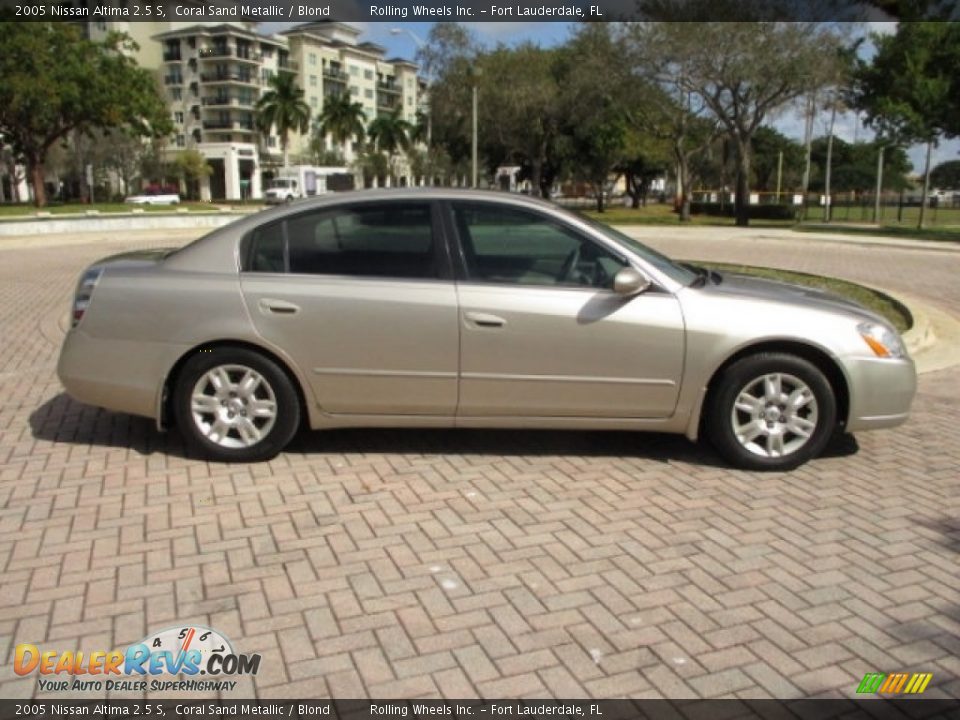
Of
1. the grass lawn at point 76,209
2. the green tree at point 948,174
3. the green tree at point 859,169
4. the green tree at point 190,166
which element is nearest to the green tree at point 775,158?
the green tree at point 859,169

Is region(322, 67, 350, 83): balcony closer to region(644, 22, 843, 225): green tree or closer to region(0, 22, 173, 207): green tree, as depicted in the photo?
region(0, 22, 173, 207): green tree

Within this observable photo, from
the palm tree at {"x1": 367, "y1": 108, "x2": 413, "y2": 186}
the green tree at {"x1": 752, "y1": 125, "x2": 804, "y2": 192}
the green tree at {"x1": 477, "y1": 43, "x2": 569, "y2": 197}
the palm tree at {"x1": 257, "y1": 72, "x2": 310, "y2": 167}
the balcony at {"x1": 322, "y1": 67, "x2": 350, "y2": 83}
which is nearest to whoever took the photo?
the green tree at {"x1": 477, "y1": 43, "x2": 569, "y2": 197}

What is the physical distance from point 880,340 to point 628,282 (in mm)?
1582

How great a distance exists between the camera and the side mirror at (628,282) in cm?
466

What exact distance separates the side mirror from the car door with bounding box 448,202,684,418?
0.27 feet

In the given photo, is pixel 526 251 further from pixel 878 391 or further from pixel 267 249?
pixel 878 391

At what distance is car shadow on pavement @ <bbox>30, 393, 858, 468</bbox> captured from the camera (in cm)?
525

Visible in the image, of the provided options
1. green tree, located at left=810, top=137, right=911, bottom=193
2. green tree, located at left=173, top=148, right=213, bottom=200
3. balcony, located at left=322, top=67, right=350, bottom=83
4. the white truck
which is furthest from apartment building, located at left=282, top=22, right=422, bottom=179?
green tree, located at left=810, top=137, right=911, bottom=193

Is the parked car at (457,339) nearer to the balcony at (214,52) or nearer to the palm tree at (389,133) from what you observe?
the palm tree at (389,133)

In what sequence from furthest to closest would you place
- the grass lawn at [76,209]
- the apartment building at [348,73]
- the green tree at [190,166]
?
the apartment building at [348,73]
the green tree at [190,166]
the grass lawn at [76,209]

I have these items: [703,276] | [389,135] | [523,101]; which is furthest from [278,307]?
[389,135]

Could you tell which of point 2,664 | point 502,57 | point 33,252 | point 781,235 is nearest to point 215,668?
point 2,664

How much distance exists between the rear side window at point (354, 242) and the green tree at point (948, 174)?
76708mm

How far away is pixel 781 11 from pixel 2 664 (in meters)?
33.6
